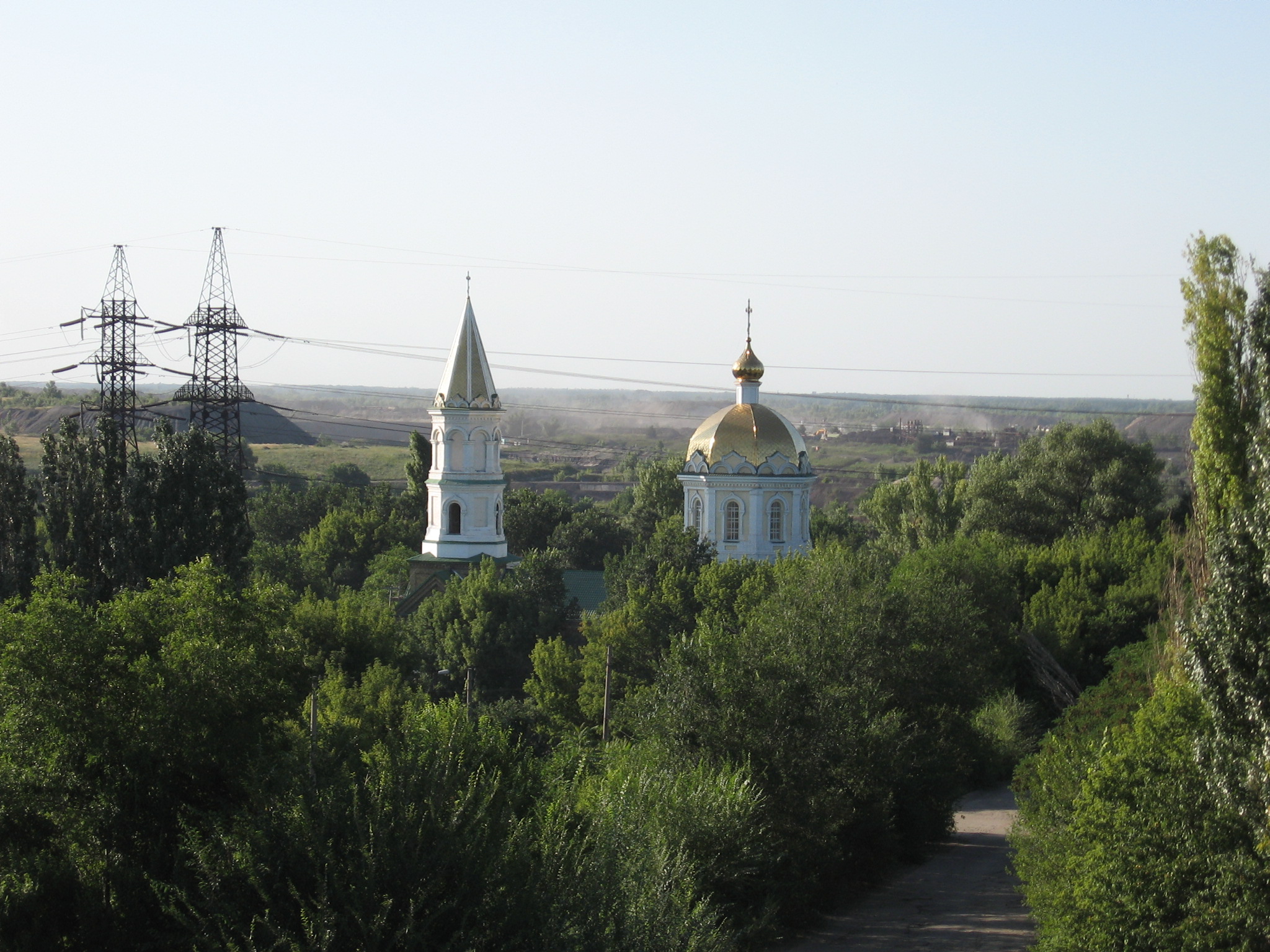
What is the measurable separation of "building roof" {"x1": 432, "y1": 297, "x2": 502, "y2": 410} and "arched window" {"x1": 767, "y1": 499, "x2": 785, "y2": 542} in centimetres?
956

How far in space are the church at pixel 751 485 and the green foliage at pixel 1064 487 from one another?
31.7 feet

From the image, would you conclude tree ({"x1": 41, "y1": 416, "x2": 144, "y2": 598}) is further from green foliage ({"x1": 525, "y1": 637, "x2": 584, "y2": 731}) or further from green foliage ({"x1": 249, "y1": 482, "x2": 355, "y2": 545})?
green foliage ({"x1": 249, "y1": 482, "x2": 355, "y2": 545})

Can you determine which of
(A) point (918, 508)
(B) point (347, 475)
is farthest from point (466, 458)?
(B) point (347, 475)

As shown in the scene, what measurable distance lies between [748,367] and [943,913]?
28363 millimetres

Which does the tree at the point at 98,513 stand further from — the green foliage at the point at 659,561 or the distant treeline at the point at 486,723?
the green foliage at the point at 659,561

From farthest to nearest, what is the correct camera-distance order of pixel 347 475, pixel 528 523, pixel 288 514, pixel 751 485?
pixel 347 475, pixel 288 514, pixel 528 523, pixel 751 485

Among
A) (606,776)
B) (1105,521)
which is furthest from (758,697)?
(1105,521)

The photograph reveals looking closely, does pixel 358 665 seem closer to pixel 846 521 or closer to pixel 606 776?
pixel 606 776

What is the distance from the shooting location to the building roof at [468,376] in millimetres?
49719

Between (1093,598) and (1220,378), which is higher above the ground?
(1220,378)

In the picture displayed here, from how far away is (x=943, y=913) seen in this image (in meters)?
23.8

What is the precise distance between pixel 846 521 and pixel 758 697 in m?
49.9

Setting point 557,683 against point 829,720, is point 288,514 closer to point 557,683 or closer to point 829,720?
point 557,683

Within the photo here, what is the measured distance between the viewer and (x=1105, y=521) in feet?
175
